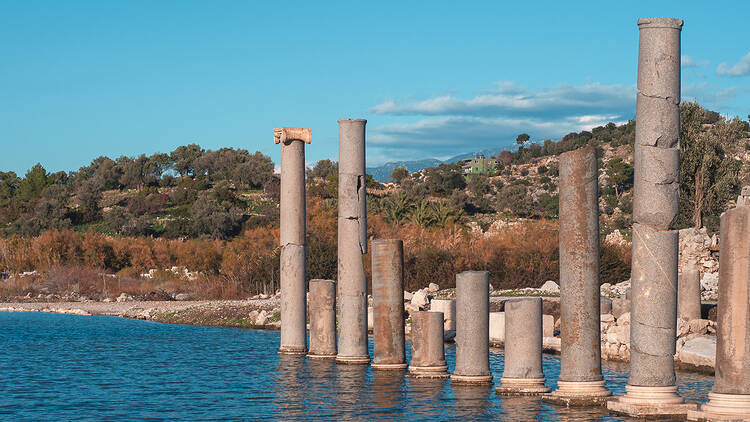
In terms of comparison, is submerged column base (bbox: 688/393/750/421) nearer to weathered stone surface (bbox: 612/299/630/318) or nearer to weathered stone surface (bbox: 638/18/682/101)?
weathered stone surface (bbox: 638/18/682/101)

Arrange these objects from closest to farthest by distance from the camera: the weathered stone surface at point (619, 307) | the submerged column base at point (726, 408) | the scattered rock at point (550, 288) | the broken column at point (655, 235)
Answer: the submerged column base at point (726, 408), the broken column at point (655, 235), the weathered stone surface at point (619, 307), the scattered rock at point (550, 288)

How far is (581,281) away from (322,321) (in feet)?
27.9

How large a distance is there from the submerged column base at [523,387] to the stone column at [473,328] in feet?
4.16

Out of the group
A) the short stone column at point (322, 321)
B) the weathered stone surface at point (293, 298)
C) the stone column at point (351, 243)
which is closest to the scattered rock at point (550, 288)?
the weathered stone surface at point (293, 298)

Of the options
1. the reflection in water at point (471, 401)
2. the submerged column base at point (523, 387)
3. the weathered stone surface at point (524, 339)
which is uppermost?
the weathered stone surface at point (524, 339)

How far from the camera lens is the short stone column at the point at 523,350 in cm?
1597

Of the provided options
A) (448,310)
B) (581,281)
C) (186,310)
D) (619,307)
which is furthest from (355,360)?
(186,310)

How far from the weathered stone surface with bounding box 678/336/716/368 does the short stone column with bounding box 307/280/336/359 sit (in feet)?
25.1

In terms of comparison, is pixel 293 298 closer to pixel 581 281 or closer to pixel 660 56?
pixel 581 281

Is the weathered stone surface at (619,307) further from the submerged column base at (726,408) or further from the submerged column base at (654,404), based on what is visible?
the submerged column base at (726,408)

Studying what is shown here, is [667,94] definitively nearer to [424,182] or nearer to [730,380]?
[730,380]

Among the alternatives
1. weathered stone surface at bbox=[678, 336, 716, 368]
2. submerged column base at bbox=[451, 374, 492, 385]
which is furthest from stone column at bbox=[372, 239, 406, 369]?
weathered stone surface at bbox=[678, 336, 716, 368]

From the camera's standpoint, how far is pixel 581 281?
1480 cm

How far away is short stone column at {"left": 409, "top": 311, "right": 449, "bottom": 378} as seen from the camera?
60.5 ft
